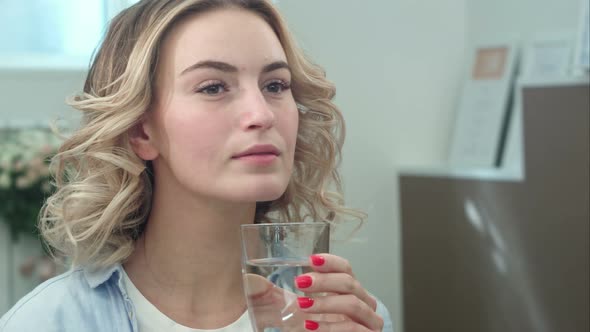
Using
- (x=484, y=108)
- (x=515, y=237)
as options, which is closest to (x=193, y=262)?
(x=515, y=237)

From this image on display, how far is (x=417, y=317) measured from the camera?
238 centimetres

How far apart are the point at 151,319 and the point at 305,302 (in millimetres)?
419

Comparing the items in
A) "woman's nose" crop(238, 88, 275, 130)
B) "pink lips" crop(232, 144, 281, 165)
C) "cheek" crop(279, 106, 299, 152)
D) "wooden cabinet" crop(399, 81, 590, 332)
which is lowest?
"wooden cabinet" crop(399, 81, 590, 332)

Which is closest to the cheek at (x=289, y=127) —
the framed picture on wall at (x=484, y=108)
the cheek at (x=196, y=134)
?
the cheek at (x=196, y=134)

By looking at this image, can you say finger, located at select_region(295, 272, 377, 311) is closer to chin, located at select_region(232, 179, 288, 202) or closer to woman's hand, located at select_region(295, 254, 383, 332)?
woman's hand, located at select_region(295, 254, 383, 332)

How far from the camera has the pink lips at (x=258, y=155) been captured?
1229 millimetres

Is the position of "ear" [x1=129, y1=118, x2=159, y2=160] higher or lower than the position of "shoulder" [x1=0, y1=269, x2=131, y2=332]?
higher

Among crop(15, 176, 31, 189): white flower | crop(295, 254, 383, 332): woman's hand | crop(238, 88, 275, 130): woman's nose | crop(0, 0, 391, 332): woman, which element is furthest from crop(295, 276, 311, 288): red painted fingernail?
crop(15, 176, 31, 189): white flower

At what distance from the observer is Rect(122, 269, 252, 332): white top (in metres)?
1.33

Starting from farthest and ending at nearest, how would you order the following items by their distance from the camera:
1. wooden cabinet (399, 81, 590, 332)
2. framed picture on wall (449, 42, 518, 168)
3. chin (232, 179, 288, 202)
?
framed picture on wall (449, 42, 518, 168)
wooden cabinet (399, 81, 590, 332)
chin (232, 179, 288, 202)

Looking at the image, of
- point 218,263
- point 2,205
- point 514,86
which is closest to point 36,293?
point 218,263

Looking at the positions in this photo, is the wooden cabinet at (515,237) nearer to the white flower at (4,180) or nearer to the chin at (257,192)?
the chin at (257,192)

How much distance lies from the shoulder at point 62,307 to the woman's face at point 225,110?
231 mm

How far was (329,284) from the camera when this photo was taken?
41.6 inches
